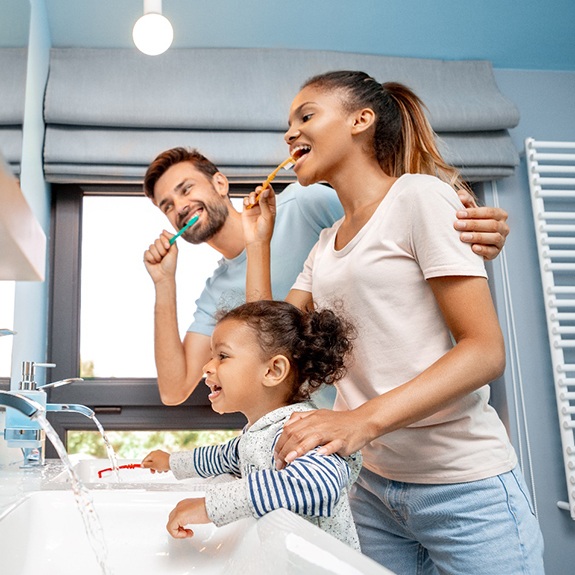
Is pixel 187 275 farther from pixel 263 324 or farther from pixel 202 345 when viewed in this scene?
pixel 263 324

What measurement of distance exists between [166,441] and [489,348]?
5.34ft

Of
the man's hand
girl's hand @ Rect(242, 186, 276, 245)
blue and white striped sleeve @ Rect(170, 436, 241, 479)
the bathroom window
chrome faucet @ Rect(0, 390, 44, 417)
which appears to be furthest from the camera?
the bathroom window

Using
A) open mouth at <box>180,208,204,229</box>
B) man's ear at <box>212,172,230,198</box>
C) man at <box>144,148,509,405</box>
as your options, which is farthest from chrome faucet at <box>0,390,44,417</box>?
man's ear at <box>212,172,230,198</box>


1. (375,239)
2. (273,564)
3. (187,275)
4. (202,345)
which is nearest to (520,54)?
(187,275)

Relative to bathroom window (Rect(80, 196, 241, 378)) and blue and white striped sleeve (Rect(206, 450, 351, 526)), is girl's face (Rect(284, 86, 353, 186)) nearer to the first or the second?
blue and white striped sleeve (Rect(206, 450, 351, 526))

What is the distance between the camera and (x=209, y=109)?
2.25 meters

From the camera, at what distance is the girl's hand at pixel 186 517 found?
2.69 ft

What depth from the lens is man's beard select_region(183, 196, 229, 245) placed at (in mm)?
1911

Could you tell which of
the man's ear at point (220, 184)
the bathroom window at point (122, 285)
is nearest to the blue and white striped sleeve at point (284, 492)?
the man's ear at point (220, 184)

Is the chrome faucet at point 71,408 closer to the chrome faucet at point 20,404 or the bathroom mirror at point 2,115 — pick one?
the bathroom mirror at point 2,115

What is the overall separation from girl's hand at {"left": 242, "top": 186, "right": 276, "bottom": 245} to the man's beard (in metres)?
0.26

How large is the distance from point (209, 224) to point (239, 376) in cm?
86

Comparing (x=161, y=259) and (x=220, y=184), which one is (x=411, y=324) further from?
(x=220, y=184)

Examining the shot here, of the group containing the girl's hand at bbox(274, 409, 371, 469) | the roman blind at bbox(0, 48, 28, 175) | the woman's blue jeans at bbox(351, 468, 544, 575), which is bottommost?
the woman's blue jeans at bbox(351, 468, 544, 575)
